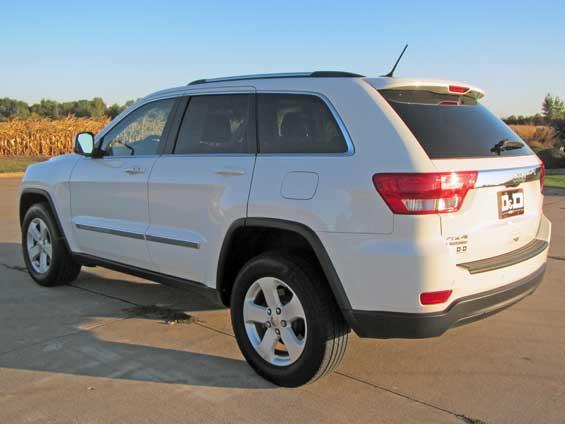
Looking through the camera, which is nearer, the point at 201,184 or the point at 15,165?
the point at 201,184

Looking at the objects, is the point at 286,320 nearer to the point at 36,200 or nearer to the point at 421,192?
the point at 421,192

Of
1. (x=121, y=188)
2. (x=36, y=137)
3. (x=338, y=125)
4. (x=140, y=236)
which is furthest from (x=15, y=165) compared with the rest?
(x=338, y=125)

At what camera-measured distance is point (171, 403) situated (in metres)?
3.38

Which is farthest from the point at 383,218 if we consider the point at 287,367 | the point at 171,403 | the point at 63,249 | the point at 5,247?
the point at 5,247

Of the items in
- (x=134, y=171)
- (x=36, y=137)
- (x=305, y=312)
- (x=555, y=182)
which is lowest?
(x=555, y=182)

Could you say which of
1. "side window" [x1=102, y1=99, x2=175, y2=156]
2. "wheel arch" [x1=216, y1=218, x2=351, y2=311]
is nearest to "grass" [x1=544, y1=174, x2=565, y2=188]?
"side window" [x1=102, y1=99, x2=175, y2=156]

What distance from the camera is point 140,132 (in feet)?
16.1

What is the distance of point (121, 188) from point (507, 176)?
115 inches

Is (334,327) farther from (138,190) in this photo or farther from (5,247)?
(5,247)

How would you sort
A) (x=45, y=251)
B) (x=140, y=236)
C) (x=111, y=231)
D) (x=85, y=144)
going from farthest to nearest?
(x=45, y=251)
(x=85, y=144)
(x=111, y=231)
(x=140, y=236)

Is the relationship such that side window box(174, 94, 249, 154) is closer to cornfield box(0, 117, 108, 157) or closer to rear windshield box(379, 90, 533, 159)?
rear windshield box(379, 90, 533, 159)

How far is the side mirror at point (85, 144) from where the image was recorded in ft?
16.9

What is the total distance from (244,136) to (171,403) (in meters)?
1.75

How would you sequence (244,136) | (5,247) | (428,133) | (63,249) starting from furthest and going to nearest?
(5,247) → (63,249) → (244,136) → (428,133)
